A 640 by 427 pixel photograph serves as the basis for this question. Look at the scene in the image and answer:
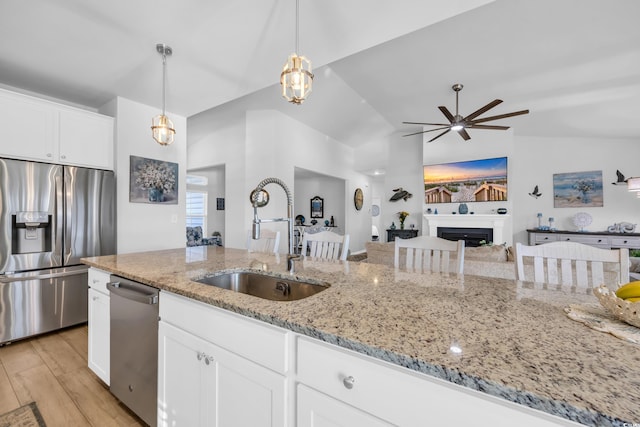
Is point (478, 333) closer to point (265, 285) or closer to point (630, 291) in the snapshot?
point (630, 291)

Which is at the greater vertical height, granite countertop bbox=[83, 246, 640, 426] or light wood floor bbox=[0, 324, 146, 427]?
granite countertop bbox=[83, 246, 640, 426]

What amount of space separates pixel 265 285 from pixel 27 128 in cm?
300

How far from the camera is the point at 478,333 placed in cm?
71

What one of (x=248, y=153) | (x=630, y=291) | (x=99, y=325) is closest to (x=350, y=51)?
(x=630, y=291)

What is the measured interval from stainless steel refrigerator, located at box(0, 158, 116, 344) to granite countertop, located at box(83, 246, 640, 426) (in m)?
2.12

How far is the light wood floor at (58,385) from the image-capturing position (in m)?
1.61

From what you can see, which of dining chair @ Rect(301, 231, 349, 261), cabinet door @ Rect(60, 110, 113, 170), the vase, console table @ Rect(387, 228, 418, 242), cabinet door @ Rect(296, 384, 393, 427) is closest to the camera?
cabinet door @ Rect(296, 384, 393, 427)

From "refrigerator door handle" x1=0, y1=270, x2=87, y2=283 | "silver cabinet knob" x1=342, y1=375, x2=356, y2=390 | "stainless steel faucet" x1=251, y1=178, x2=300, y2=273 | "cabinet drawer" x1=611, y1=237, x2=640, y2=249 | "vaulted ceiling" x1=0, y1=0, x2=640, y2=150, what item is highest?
"vaulted ceiling" x1=0, y1=0, x2=640, y2=150

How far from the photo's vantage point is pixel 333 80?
4.60 m

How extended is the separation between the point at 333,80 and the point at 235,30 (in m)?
2.77

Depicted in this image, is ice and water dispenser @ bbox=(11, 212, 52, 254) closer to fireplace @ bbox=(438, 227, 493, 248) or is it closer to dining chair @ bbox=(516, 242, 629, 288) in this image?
dining chair @ bbox=(516, 242, 629, 288)

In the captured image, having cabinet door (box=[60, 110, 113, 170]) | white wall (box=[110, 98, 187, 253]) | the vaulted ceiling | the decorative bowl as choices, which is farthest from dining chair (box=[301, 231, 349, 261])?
cabinet door (box=[60, 110, 113, 170])

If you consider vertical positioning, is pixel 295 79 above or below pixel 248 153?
below

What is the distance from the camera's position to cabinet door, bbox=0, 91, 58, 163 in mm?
2492
